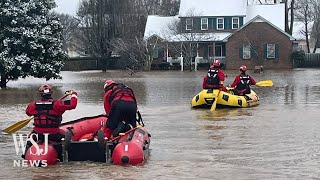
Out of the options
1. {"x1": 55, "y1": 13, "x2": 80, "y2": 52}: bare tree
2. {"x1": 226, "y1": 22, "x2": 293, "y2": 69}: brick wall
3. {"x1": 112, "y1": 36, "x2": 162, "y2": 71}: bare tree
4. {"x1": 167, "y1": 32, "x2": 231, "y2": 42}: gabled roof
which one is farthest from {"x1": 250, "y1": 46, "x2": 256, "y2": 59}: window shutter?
{"x1": 55, "y1": 13, "x2": 80, "y2": 52}: bare tree

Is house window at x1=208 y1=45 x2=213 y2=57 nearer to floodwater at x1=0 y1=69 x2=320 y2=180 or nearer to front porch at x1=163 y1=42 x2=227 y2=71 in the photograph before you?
front porch at x1=163 y1=42 x2=227 y2=71

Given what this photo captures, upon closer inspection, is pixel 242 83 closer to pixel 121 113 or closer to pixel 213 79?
pixel 213 79

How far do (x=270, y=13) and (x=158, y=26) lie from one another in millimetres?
12316

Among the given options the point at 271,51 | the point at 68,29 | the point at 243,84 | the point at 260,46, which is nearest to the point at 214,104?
the point at 243,84

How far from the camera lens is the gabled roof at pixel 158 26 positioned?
68.3m

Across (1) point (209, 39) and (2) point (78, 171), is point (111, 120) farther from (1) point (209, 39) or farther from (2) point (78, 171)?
(1) point (209, 39)

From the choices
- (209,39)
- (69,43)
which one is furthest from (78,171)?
(69,43)

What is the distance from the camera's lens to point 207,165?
11.6 m

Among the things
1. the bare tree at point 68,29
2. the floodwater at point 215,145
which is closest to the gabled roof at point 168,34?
the bare tree at point 68,29

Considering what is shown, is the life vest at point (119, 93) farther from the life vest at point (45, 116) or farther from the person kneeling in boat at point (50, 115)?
the life vest at point (45, 116)

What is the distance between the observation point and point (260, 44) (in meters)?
63.7

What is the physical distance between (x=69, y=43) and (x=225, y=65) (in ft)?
162

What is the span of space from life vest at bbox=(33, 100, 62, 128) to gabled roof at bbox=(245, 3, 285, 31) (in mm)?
56560

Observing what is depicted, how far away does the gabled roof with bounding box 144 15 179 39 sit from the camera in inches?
2689
